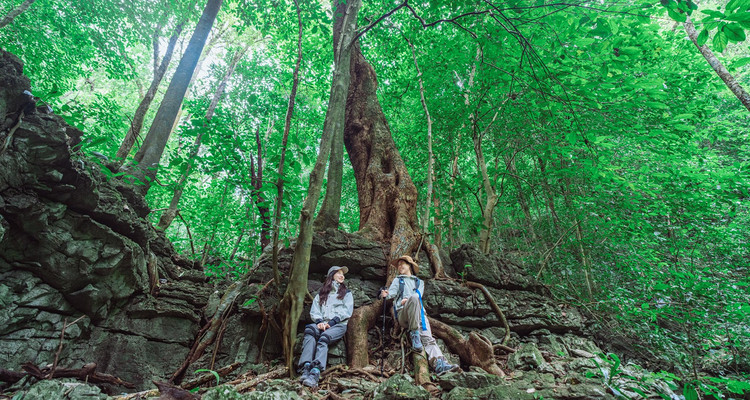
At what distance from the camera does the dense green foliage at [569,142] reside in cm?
454

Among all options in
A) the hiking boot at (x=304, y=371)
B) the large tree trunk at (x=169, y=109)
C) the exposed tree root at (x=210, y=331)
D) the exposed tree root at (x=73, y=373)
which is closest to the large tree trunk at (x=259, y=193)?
the exposed tree root at (x=210, y=331)

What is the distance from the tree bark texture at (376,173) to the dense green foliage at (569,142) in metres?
1.36

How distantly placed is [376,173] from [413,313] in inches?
159

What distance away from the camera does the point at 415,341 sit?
445 centimetres

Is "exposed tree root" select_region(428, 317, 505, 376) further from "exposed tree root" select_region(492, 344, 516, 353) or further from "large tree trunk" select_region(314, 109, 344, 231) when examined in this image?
"large tree trunk" select_region(314, 109, 344, 231)

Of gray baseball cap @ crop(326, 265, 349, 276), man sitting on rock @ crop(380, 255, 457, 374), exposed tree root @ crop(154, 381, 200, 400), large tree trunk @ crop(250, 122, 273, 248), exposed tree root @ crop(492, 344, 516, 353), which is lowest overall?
exposed tree root @ crop(154, 381, 200, 400)

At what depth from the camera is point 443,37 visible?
9.14 m

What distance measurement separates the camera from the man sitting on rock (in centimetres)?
442

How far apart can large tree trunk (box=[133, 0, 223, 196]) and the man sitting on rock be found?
16.9 ft

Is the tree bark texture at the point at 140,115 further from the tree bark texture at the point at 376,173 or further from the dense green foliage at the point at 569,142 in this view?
the tree bark texture at the point at 376,173

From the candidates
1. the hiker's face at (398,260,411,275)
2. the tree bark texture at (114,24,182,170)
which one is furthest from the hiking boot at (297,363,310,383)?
the tree bark texture at (114,24,182,170)

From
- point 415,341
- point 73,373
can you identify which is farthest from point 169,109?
point 415,341

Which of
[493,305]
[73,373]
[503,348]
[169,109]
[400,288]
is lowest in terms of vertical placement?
[73,373]

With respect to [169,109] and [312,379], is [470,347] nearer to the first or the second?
[312,379]
